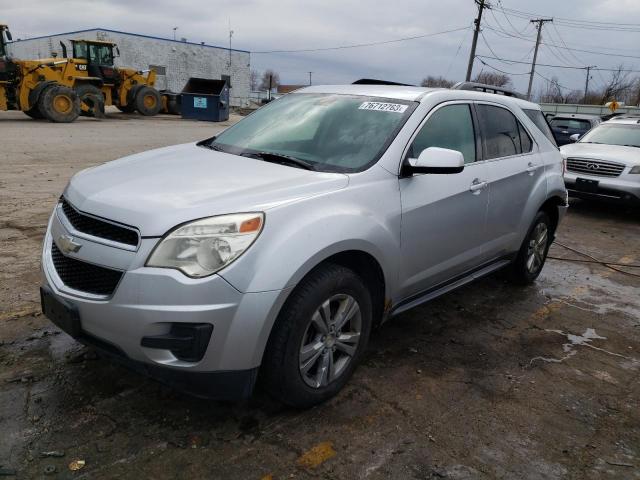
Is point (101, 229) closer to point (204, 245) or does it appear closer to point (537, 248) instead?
point (204, 245)

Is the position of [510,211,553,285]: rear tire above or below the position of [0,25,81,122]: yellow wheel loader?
below

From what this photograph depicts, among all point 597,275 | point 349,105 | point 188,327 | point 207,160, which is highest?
point 349,105

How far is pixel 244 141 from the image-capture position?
12.2 feet

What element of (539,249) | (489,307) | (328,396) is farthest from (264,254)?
(539,249)

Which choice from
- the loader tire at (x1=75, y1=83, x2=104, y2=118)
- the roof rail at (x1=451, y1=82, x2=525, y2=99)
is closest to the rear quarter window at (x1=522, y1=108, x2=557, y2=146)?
the roof rail at (x1=451, y1=82, x2=525, y2=99)

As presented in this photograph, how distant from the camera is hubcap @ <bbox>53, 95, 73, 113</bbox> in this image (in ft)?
62.5

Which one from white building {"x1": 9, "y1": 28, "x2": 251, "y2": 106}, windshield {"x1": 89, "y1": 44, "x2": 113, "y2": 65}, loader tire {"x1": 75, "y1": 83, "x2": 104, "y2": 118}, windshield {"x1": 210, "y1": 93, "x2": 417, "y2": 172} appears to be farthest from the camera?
white building {"x1": 9, "y1": 28, "x2": 251, "y2": 106}

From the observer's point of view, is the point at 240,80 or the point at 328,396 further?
the point at 240,80

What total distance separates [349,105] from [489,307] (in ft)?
7.20

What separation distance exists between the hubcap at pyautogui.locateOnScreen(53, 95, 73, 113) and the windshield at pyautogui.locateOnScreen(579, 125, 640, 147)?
17.2 m

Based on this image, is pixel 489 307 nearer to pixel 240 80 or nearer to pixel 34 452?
pixel 34 452

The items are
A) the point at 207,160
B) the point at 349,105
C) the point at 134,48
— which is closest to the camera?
the point at 207,160

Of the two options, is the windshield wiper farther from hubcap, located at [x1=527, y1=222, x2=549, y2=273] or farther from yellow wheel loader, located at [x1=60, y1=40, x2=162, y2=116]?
yellow wheel loader, located at [x1=60, y1=40, x2=162, y2=116]

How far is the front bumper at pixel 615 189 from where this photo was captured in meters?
8.49
